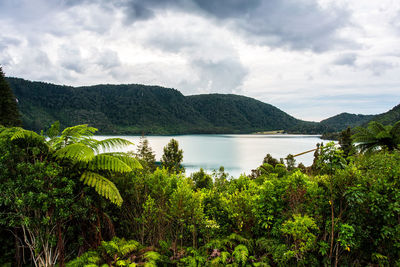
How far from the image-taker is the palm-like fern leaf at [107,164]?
13.8ft

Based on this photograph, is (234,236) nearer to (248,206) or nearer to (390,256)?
(248,206)

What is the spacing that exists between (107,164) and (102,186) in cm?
45

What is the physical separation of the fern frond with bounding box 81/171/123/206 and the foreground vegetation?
2cm

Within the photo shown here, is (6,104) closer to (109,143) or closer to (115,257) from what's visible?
(109,143)

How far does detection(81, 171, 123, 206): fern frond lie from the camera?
155 inches

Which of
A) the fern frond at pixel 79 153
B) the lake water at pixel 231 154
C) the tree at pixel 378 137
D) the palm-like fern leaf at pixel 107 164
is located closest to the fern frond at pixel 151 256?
the palm-like fern leaf at pixel 107 164

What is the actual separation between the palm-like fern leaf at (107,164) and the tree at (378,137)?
10.2 metres

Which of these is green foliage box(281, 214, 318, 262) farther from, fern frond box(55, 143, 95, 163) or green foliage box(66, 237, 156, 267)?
fern frond box(55, 143, 95, 163)

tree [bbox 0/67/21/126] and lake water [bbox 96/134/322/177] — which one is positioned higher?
tree [bbox 0/67/21/126]

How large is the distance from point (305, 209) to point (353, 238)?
2.67ft

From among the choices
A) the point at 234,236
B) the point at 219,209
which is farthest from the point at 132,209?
the point at 234,236

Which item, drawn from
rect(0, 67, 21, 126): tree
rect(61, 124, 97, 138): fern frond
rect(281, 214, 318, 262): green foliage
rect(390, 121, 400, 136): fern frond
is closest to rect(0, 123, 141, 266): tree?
rect(61, 124, 97, 138): fern frond

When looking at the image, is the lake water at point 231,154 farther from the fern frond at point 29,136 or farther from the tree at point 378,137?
the fern frond at point 29,136

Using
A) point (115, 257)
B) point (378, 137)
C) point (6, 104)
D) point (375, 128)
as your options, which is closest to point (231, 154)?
point (6, 104)
